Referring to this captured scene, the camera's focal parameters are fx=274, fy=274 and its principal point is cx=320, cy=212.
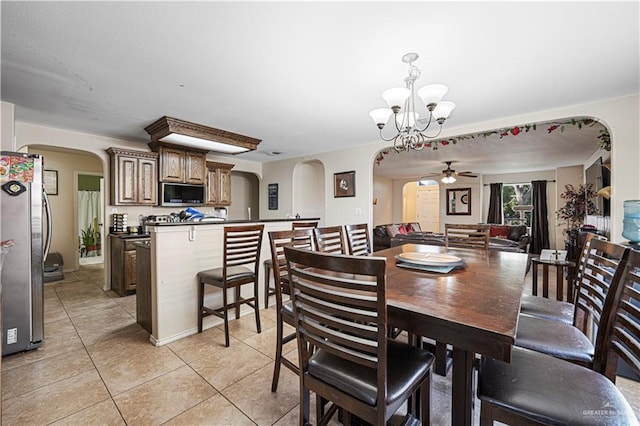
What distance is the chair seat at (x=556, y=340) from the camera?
1.33m

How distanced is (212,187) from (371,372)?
472 centimetres

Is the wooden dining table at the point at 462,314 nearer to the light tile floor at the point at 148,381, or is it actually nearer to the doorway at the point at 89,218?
the light tile floor at the point at 148,381

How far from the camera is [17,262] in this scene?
7.50 ft

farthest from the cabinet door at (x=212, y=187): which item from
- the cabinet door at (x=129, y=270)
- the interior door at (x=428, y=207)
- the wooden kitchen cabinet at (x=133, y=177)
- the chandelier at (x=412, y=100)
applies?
the interior door at (x=428, y=207)

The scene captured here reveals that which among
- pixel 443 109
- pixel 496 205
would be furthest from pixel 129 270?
pixel 496 205

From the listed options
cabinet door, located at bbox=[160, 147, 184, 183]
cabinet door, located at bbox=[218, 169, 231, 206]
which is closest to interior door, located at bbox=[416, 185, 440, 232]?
cabinet door, located at bbox=[218, 169, 231, 206]

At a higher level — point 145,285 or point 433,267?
point 433,267

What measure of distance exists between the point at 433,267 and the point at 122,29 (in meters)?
2.45

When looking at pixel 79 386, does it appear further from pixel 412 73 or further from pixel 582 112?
pixel 582 112

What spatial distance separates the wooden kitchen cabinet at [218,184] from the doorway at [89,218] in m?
2.74

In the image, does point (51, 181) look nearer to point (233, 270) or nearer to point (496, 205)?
point (233, 270)

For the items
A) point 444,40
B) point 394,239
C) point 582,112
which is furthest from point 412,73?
point 394,239

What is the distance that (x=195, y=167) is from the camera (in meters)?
4.65

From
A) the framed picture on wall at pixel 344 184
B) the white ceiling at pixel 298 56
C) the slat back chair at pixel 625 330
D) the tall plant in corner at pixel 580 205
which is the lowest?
the slat back chair at pixel 625 330
